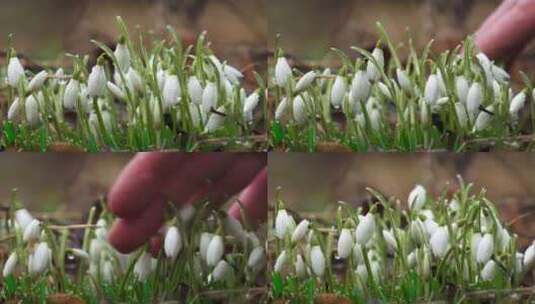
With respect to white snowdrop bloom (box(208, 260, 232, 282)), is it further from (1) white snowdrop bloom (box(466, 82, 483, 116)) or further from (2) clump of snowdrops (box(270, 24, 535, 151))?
(1) white snowdrop bloom (box(466, 82, 483, 116))

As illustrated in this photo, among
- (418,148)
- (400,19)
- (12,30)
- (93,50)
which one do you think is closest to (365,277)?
(418,148)

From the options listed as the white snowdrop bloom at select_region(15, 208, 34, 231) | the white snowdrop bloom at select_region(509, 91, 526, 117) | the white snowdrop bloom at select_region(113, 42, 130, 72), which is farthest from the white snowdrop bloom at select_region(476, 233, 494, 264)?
the white snowdrop bloom at select_region(15, 208, 34, 231)

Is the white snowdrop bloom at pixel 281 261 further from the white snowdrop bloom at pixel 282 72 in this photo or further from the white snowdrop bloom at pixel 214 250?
the white snowdrop bloom at pixel 282 72

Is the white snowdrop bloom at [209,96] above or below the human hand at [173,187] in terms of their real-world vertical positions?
above

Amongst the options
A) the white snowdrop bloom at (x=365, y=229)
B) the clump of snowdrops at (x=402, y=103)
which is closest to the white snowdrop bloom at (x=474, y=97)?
the clump of snowdrops at (x=402, y=103)

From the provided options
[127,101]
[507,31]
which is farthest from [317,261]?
[507,31]
